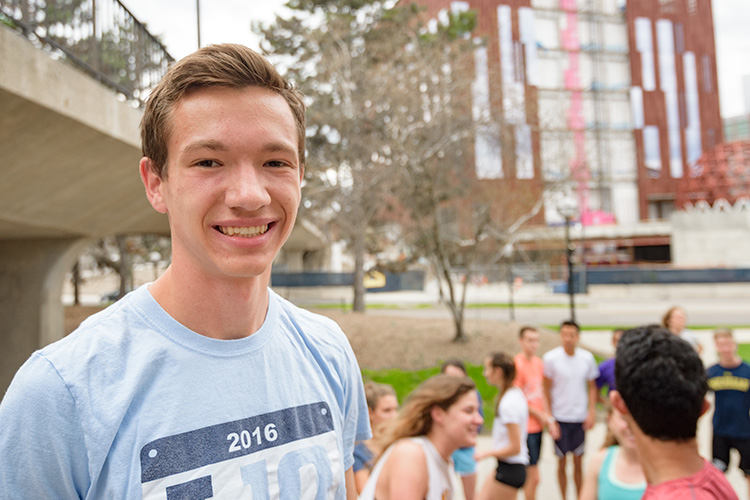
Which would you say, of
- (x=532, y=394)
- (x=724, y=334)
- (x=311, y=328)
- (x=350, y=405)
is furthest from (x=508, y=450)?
(x=311, y=328)

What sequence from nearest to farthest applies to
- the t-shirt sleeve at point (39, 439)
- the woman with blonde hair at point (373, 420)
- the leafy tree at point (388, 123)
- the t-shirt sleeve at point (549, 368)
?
1. the t-shirt sleeve at point (39, 439)
2. the woman with blonde hair at point (373, 420)
3. the t-shirt sleeve at point (549, 368)
4. the leafy tree at point (388, 123)

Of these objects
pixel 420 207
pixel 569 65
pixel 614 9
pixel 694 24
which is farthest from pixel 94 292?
pixel 694 24

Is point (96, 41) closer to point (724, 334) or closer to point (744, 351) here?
point (724, 334)

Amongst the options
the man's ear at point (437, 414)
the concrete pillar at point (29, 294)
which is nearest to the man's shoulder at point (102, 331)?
the man's ear at point (437, 414)

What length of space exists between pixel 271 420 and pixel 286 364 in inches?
Result: 6.3

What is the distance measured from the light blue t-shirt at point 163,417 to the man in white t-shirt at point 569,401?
4.85m

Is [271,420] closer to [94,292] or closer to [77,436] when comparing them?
[77,436]

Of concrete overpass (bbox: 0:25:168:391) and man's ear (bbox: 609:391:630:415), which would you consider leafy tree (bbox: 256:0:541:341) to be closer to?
concrete overpass (bbox: 0:25:168:391)

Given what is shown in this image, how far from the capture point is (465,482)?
453cm

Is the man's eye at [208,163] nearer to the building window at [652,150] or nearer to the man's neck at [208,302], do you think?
the man's neck at [208,302]

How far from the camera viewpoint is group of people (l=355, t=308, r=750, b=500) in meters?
2.05

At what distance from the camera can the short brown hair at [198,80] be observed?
49.3 inches

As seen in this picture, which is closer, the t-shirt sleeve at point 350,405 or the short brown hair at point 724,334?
the t-shirt sleeve at point 350,405

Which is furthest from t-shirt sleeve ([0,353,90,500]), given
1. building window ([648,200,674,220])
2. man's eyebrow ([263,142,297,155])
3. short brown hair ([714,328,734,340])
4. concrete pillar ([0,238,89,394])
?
building window ([648,200,674,220])
